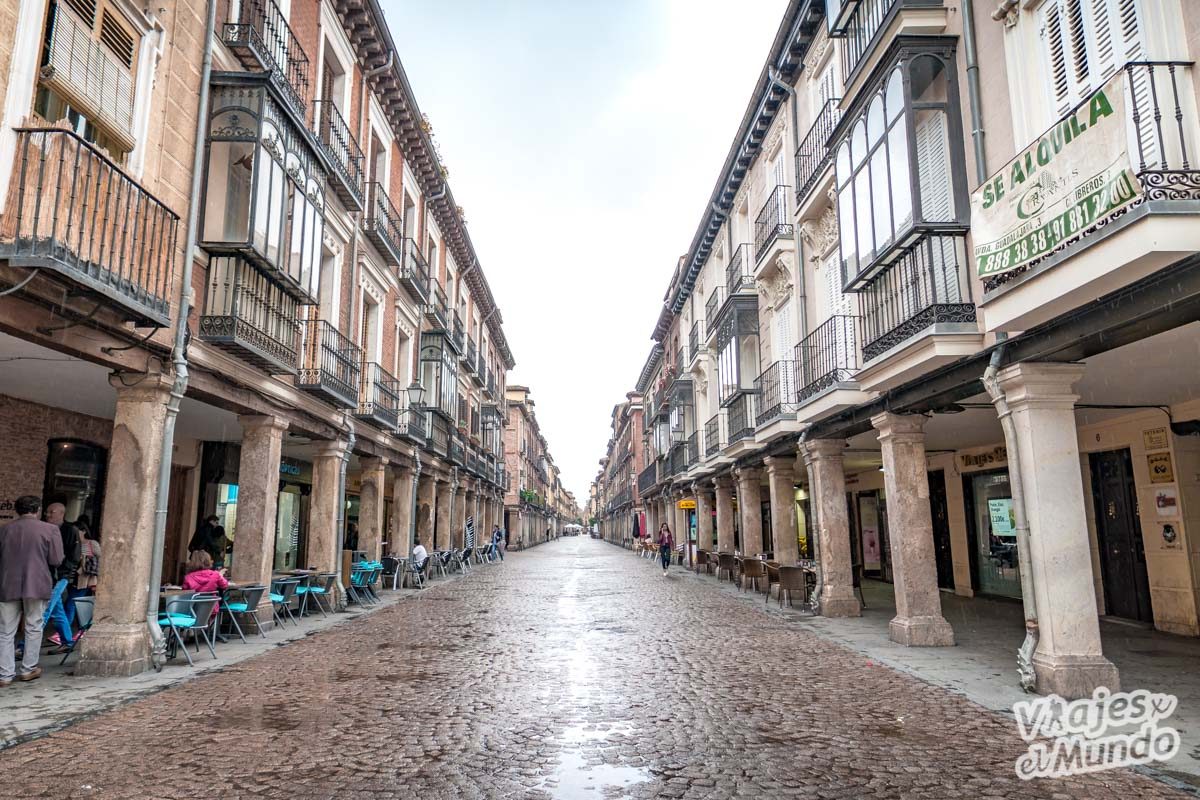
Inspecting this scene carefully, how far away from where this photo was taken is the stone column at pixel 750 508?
2034 cm

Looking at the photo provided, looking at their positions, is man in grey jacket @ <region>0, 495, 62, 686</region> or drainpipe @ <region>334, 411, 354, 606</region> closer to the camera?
man in grey jacket @ <region>0, 495, 62, 686</region>

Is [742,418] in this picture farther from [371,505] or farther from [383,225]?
[383,225]

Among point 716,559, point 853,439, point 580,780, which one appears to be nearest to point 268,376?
point 580,780

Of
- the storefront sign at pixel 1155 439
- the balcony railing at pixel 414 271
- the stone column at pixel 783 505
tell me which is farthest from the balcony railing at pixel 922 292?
the balcony railing at pixel 414 271

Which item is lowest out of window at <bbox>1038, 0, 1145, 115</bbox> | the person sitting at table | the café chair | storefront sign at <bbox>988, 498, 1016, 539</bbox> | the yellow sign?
the café chair

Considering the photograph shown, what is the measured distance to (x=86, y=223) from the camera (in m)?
6.64

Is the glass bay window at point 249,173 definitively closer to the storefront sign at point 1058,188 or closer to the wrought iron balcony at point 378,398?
the wrought iron balcony at point 378,398

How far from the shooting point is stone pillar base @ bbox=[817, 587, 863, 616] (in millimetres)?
Answer: 13484

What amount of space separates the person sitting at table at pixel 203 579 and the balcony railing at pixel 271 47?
6.46 m

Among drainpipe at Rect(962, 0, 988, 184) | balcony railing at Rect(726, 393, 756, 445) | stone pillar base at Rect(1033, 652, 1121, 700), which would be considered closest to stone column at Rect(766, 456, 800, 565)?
balcony railing at Rect(726, 393, 756, 445)

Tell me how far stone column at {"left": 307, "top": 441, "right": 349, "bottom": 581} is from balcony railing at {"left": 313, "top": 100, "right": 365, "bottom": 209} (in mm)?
4885

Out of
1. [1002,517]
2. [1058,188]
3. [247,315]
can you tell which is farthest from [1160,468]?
[247,315]

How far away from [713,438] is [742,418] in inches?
191

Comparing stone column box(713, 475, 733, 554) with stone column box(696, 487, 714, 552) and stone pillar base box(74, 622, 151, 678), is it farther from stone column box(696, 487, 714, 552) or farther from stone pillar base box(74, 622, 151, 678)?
stone pillar base box(74, 622, 151, 678)
